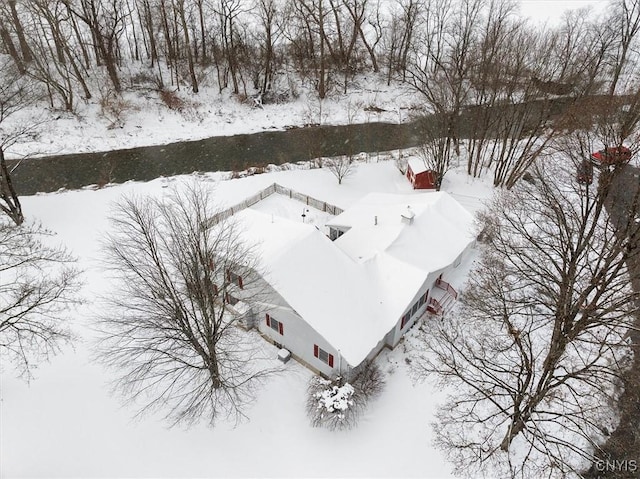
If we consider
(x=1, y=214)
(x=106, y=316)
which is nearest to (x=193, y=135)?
(x=1, y=214)

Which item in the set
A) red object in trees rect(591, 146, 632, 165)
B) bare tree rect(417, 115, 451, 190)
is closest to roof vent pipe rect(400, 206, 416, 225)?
red object in trees rect(591, 146, 632, 165)

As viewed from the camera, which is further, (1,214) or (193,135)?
(193,135)

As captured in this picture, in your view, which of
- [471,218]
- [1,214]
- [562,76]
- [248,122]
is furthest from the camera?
[248,122]

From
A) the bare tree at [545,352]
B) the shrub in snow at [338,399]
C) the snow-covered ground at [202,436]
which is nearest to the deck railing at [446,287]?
the bare tree at [545,352]

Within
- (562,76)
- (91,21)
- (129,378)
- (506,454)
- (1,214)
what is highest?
(91,21)

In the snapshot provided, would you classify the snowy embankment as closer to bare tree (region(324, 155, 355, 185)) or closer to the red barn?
bare tree (region(324, 155, 355, 185))

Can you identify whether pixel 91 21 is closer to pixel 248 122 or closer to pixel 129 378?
pixel 248 122

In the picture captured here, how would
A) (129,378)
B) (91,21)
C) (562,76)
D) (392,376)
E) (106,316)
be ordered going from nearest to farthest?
(129,378) → (392,376) → (106,316) → (562,76) → (91,21)
